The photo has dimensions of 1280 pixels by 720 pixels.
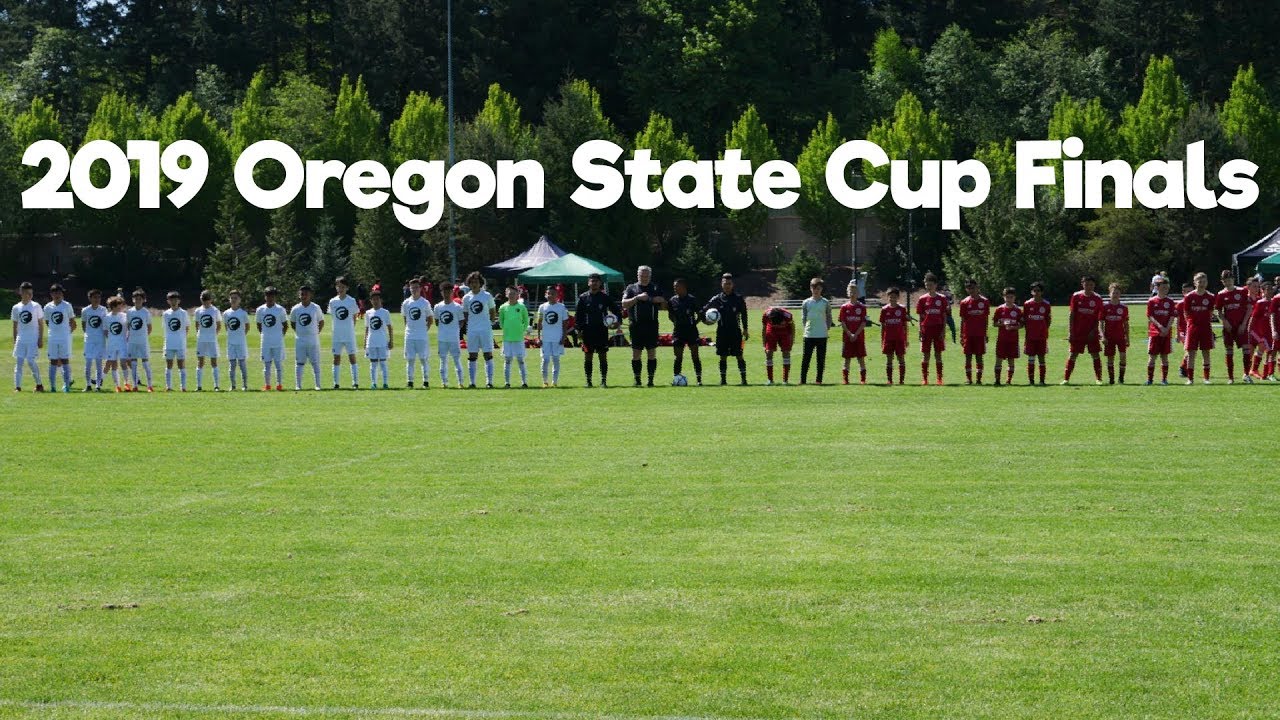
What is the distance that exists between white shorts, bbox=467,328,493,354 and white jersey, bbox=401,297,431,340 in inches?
31.5

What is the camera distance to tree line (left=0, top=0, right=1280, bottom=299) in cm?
7631

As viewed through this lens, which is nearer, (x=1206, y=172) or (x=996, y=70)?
(x=1206, y=172)

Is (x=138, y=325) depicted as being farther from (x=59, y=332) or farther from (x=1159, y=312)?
(x=1159, y=312)

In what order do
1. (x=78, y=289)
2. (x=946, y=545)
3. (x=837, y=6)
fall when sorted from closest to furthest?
1. (x=946, y=545)
2. (x=78, y=289)
3. (x=837, y=6)

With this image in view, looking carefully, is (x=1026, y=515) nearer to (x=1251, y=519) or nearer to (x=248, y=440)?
(x=1251, y=519)

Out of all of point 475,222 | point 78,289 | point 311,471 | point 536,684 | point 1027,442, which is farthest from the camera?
point 78,289

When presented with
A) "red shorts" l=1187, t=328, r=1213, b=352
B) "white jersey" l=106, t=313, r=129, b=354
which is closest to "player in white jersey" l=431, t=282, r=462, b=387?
"white jersey" l=106, t=313, r=129, b=354

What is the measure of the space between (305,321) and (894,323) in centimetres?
996

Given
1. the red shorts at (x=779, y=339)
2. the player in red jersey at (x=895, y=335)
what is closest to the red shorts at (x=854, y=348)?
the player in red jersey at (x=895, y=335)

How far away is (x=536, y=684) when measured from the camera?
7566mm

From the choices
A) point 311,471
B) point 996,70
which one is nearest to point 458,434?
point 311,471

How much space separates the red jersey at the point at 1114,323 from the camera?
27156 mm

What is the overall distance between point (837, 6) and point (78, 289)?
4611 cm

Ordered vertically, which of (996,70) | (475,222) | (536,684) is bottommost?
(536,684)
